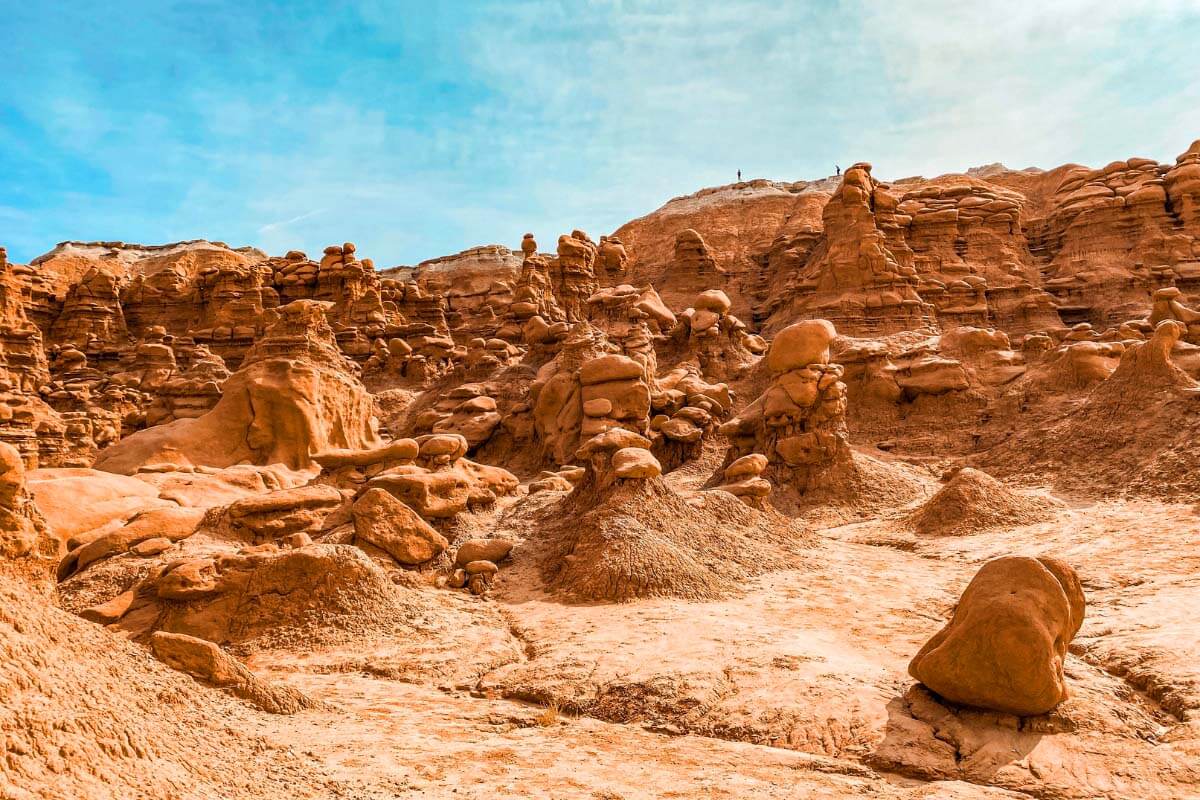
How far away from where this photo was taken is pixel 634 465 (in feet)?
33.7

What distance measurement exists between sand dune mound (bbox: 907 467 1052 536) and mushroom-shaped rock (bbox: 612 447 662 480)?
5180 mm

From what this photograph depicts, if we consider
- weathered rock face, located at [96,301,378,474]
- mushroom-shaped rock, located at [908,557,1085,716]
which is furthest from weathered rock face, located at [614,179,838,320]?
mushroom-shaped rock, located at [908,557,1085,716]

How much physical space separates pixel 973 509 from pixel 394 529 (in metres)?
8.97

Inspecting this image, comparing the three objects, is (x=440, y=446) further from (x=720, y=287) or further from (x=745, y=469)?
(x=720, y=287)

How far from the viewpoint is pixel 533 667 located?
6.54 m

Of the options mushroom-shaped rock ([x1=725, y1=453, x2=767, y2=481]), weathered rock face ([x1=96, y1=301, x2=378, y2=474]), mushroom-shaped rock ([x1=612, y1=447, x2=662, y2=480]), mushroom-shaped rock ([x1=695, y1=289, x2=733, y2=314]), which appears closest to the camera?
mushroom-shaped rock ([x1=612, y1=447, x2=662, y2=480])

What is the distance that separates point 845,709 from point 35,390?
30078 mm

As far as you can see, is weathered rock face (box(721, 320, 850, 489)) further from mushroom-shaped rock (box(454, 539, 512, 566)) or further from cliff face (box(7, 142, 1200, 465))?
cliff face (box(7, 142, 1200, 465))

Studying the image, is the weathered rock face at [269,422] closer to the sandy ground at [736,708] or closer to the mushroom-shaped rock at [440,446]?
the mushroom-shaped rock at [440,446]

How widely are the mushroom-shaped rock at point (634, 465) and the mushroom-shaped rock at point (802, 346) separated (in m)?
6.76

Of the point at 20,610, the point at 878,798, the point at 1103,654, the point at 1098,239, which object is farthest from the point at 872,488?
the point at 1098,239

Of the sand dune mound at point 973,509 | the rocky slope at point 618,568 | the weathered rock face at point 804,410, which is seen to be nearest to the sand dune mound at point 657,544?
the rocky slope at point 618,568

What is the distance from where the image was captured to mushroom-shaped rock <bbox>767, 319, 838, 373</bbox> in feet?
53.5

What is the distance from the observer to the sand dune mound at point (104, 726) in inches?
116
